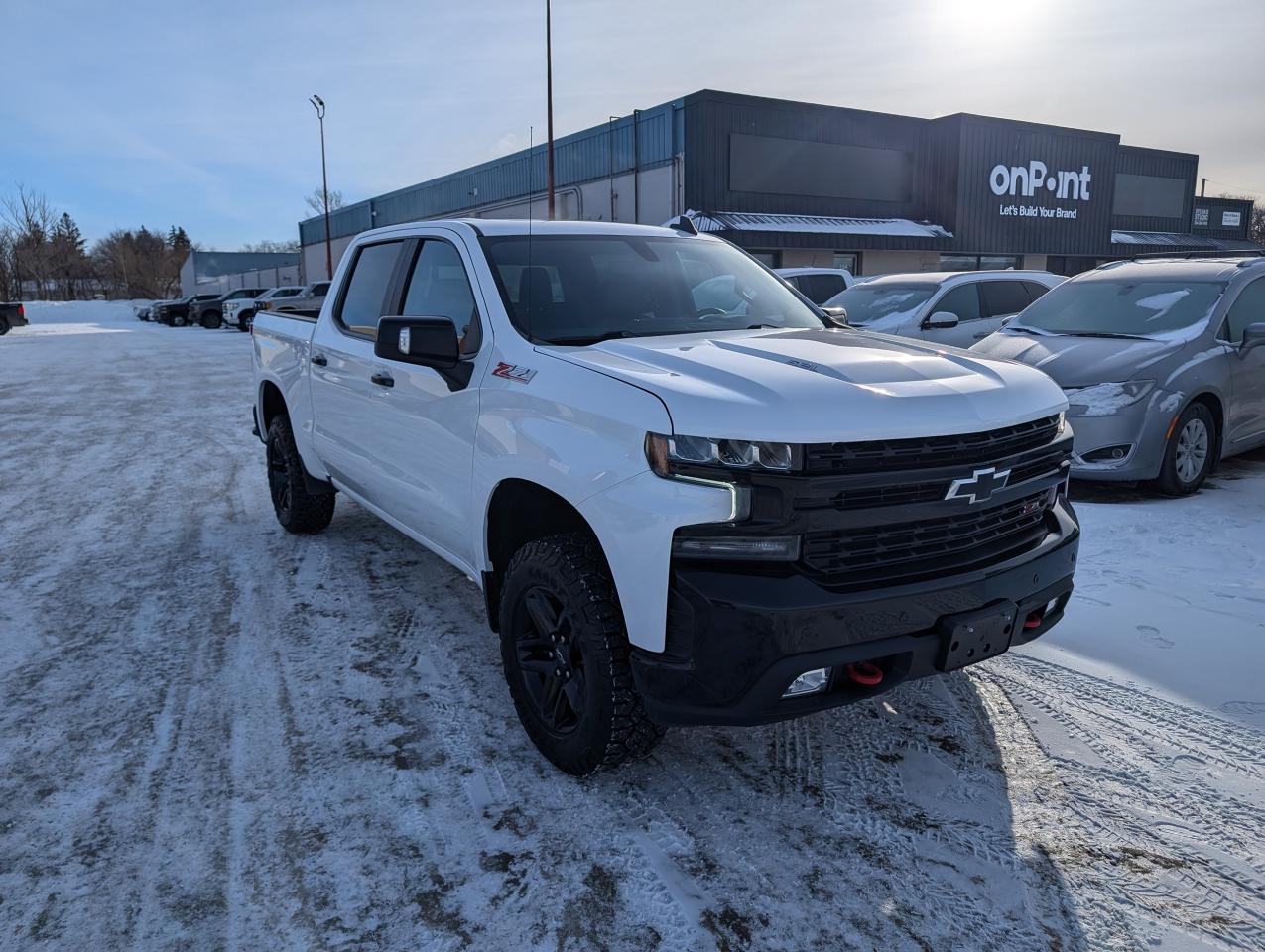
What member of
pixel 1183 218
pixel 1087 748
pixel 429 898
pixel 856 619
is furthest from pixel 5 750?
pixel 1183 218

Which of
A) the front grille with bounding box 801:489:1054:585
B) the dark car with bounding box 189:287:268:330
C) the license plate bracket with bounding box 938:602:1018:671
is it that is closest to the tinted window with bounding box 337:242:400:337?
the front grille with bounding box 801:489:1054:585

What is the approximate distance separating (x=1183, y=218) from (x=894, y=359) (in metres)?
47.2

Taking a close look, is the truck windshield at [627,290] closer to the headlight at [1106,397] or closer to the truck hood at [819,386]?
the truck hood at [819,386]

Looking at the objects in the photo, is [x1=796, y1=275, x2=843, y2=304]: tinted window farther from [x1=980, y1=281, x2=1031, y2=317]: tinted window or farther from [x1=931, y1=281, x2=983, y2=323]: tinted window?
[x1=931, y1=281, x2=983, y2=323]: tinted window

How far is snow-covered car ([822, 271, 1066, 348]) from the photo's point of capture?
33.4ft

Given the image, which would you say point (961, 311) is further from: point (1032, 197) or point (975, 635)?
point (1032, 197)

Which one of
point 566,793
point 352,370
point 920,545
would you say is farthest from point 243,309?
point 920,545

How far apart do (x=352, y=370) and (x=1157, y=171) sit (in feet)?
147

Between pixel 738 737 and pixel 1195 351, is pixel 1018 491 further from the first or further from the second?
pixel 1195 351

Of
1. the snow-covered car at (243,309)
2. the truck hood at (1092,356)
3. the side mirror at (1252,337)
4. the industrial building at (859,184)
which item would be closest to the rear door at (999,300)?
the truck hood at (1092,356)

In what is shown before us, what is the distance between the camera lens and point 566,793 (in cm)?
297

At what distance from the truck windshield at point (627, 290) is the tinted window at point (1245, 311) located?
458 cm

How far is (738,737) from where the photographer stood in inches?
132

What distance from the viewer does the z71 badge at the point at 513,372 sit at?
313cm
